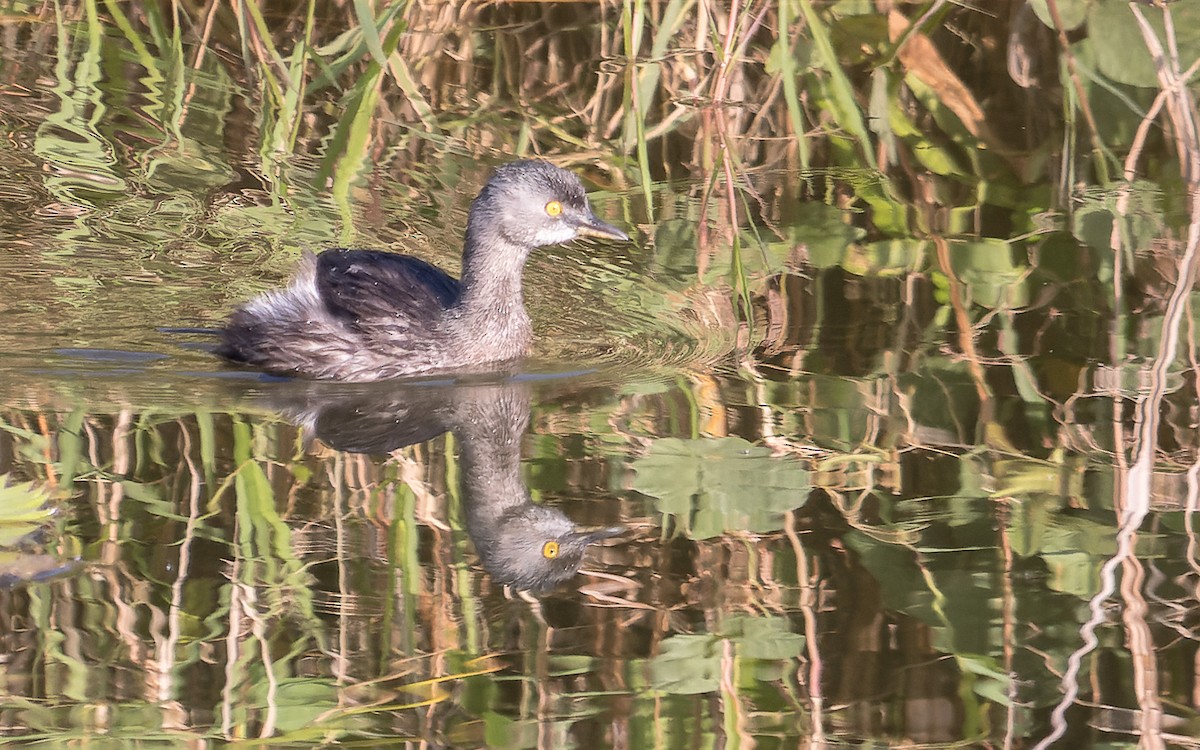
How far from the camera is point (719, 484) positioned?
179 inches

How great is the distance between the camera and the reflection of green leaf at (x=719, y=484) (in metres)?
4.37

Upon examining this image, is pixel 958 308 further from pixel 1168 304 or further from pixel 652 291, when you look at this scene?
pixel 652 291

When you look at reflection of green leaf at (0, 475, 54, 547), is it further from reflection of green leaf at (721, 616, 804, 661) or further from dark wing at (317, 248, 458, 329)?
dark wing at (317, 248, 458, 329)

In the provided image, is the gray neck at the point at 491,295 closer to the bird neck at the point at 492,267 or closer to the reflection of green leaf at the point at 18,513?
the bird neck at the point at 492,267

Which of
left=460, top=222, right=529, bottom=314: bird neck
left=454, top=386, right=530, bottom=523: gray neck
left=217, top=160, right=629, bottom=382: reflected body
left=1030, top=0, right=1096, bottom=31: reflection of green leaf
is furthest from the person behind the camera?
left=1030, top=0, right=1096, bottom=31: reflection of green leaf

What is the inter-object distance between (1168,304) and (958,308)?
67cm

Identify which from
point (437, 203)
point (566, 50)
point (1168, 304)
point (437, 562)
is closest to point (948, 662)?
point (437, 562)

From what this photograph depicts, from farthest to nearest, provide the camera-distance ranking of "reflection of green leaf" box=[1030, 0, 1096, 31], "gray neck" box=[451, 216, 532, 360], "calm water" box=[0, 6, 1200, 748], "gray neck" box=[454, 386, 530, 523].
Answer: "reflection of green leaf" box=[1030, 0, 1096, 31], "gray neck" box=[451, 216, 532, 360], "gray neck" box=[454, 386, 530, 523], "calm water" box=[0, 6, 1200, 748]

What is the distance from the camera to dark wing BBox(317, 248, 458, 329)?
5.87 metres

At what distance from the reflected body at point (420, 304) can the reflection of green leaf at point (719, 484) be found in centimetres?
125

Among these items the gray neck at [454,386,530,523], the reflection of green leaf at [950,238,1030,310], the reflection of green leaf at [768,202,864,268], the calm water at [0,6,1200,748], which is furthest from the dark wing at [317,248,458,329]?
the reflection of green leaf at [950,238,1030,310]

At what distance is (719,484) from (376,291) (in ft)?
5.89

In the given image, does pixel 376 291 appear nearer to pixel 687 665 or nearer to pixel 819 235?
pixel 819 235

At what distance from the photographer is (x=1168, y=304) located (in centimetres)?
596
